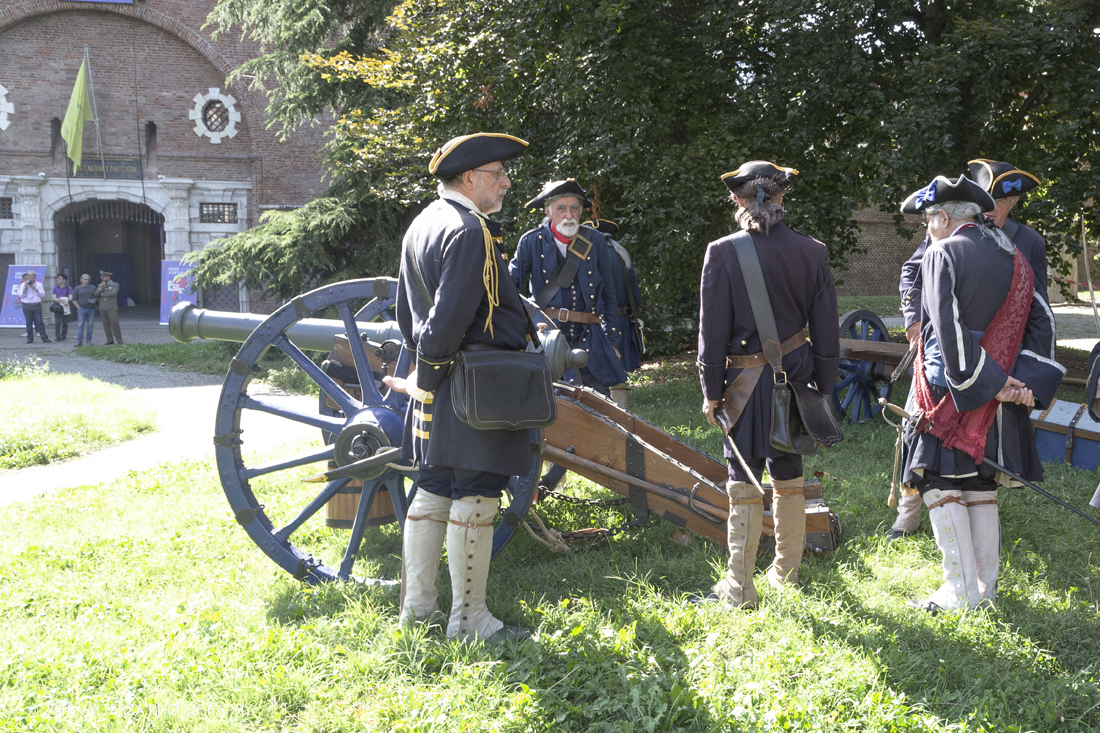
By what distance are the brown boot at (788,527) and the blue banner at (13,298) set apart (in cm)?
2022

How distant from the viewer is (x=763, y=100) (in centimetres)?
834

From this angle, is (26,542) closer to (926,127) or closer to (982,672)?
(982,672)

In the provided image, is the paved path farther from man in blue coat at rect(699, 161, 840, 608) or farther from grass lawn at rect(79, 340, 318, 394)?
man in blue coat at rect(699, 161, 840, 608)

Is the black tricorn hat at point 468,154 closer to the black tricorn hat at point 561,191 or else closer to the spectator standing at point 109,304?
the black tricorn hat at point 561,191

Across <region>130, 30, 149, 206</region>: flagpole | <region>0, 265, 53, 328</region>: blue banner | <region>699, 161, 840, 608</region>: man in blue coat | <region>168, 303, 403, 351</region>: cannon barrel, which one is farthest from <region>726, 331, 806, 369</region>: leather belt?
<region>130, 30, 149, 206</region>: flagpole

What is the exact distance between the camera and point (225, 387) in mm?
3613

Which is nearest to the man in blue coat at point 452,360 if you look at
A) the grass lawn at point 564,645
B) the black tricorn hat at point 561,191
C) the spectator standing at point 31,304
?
the grass lawn at point 564,645

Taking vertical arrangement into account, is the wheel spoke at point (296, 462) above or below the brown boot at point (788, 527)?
above

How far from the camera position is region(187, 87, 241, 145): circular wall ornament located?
20.6 meters

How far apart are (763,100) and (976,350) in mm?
5869

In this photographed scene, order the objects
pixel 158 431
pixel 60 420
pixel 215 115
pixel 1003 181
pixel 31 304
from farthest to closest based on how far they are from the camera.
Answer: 1. pixel 215 115
2. pixel 31 304
3. pixel 158 431
4. pixel 60 420
5. pixel 1003 181

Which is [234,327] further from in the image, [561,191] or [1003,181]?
[1003,181]

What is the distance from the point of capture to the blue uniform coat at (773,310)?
10.7ft

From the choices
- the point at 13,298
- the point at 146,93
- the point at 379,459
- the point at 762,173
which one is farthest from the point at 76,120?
the point at 762,173
